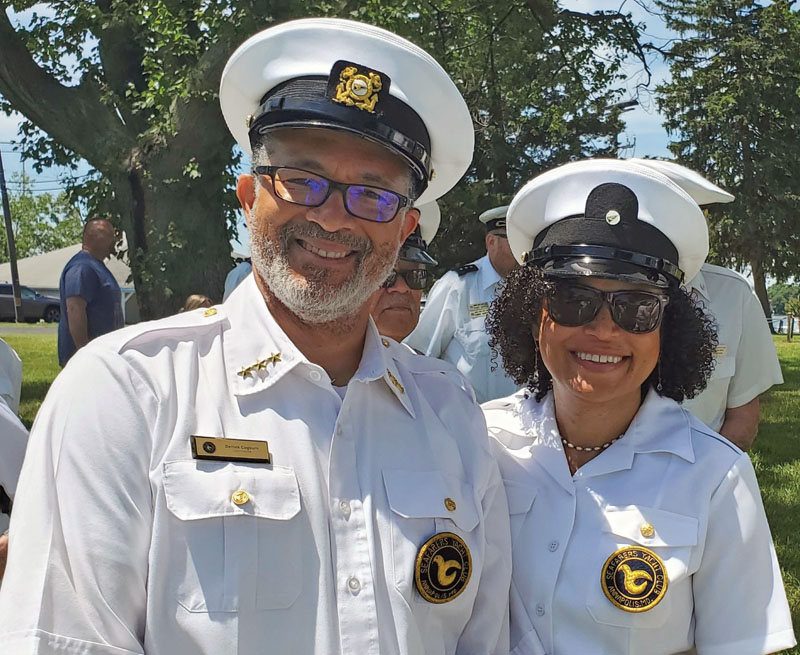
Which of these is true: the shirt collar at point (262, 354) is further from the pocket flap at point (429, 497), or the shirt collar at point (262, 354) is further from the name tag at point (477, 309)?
the name tag at point (477, 309)

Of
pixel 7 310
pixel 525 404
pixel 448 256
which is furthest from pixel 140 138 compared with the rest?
pixel 7 310

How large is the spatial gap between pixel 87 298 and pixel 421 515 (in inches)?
230

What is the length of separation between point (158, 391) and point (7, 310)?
33649 mm

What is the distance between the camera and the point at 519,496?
239cm

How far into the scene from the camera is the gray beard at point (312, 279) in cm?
198

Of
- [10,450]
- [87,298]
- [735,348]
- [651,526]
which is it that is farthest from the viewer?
[87,298]

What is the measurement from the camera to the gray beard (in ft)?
6.49

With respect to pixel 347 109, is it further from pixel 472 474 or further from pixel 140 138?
pixel 140 138

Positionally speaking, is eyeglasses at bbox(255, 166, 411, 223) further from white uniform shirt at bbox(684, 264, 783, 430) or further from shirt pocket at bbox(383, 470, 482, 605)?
white uniform shirt at bbox(684, 264, 783, 430)

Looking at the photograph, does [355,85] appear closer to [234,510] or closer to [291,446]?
[291,446]

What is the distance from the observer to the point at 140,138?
381 inches

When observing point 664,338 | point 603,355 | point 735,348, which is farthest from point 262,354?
point 735,348

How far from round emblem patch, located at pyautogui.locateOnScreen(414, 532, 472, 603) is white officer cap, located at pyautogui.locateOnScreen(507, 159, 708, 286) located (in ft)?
2.67

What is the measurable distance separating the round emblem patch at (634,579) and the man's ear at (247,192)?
1230mm
